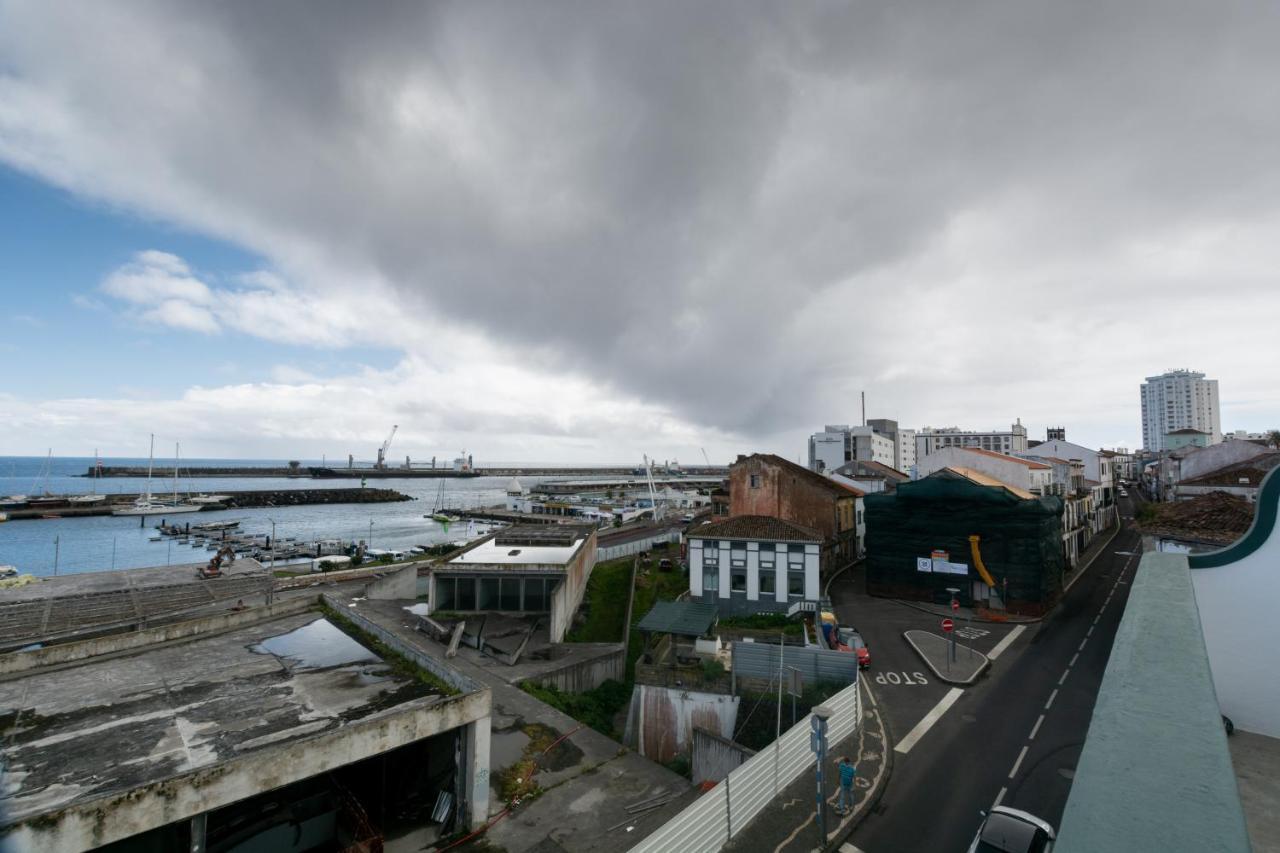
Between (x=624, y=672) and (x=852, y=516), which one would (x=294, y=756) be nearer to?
(x=624, y=672)

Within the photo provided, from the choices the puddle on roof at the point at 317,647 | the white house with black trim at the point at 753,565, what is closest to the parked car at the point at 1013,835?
the puddle on roof at the point at 317,647

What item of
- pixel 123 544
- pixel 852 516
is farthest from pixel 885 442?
pixel 123 544

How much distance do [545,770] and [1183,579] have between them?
1663cm

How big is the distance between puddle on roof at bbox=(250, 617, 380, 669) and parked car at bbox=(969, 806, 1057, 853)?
17164mm

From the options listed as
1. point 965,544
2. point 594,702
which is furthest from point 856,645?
point 965,544

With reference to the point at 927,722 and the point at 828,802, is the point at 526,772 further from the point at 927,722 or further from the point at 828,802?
the point at 927,722

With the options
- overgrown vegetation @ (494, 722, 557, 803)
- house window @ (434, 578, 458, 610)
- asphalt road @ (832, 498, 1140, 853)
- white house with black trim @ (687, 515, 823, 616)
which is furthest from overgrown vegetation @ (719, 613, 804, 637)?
house window @ (434, 578, 458, 610)

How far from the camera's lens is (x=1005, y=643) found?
30.2 meters

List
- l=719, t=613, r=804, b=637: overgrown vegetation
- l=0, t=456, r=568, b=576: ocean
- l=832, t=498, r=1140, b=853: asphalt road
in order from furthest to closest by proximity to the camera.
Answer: l=0, t=456, r=568, b=576: ocean, l=719, t=613, r=804, b=637: overgrown vegetation, l=832, t=498, r=1140, b=853: asphalt road

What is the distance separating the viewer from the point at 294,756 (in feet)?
39.0

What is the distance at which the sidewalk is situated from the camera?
44.7ft

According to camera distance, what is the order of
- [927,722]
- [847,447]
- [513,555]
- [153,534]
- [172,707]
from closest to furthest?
[172,707] → [927,722] → [513,555] → [153,534] → [847,447]

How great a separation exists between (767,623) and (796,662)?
468 inches

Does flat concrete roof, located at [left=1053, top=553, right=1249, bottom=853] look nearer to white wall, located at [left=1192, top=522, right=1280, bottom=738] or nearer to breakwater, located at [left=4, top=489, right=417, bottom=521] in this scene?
white wall, located at [left=1192, top=522, right=1280, bottom=738]
